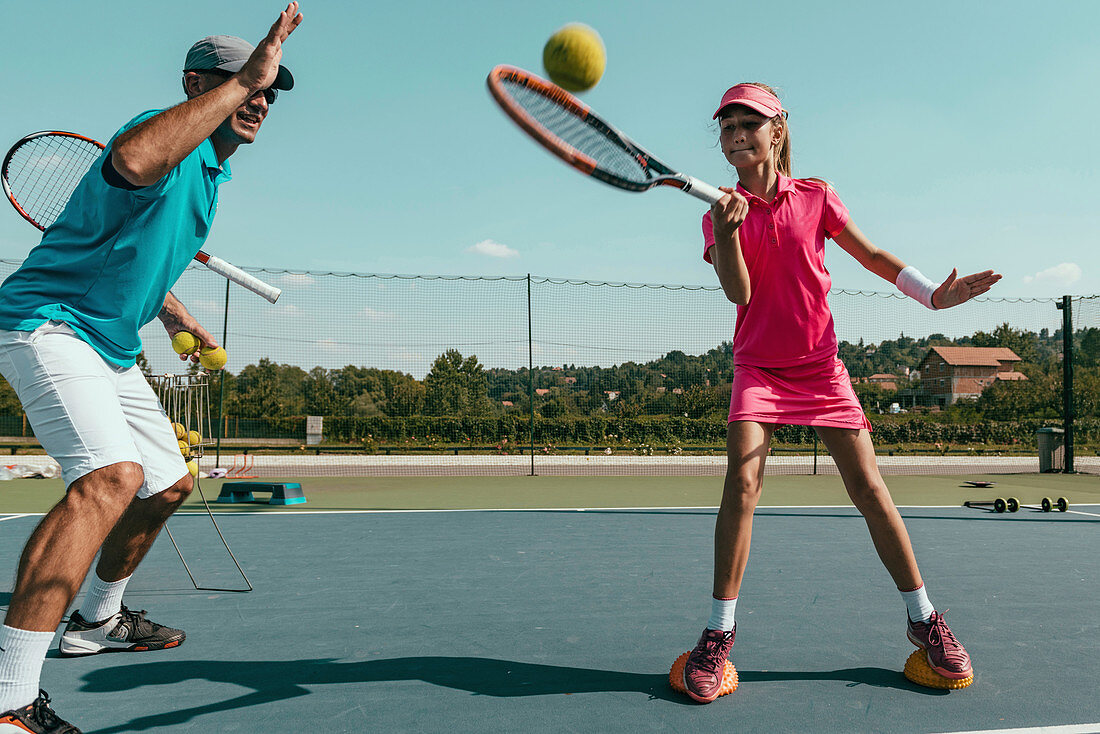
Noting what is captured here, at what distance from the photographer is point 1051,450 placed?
11.6 m

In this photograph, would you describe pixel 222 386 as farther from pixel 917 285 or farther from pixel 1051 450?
pixel 1051 450

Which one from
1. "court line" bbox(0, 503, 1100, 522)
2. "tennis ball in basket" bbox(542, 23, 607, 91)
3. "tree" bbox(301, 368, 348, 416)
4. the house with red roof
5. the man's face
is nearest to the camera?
the man's face

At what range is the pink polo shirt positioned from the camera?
2.54m

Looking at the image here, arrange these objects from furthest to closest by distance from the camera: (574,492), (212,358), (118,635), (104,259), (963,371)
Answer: (963,371) → (574,492) → (212,358) → (118,635) → (104,259)

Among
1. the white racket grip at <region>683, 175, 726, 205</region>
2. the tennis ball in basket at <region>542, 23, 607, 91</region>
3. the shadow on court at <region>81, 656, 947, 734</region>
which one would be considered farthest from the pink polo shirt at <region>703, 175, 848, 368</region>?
the shadow on court at <region>81, 656, 947, 734</region>

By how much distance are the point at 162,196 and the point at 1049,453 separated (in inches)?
496

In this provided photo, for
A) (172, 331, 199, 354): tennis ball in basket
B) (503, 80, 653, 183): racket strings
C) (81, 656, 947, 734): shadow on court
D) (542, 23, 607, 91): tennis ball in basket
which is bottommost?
(81, 656, 947, 734): shadow on court

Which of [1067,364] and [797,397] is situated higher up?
[1067,364]

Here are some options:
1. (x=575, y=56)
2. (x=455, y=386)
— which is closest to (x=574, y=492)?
(x=455, y=386)

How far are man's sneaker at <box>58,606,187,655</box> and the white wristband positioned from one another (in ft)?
8.98

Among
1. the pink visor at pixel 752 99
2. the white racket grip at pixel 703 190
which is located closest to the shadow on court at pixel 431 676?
the white racket grip at pixel 703 190

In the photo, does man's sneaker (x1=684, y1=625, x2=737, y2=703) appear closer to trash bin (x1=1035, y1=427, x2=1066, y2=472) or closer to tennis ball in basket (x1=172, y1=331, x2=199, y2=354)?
tennis ball in basket (x1=172, y1=331, x2=199, y2=354)

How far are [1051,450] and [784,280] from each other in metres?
11.2

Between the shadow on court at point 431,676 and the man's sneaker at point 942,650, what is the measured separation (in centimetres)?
7
